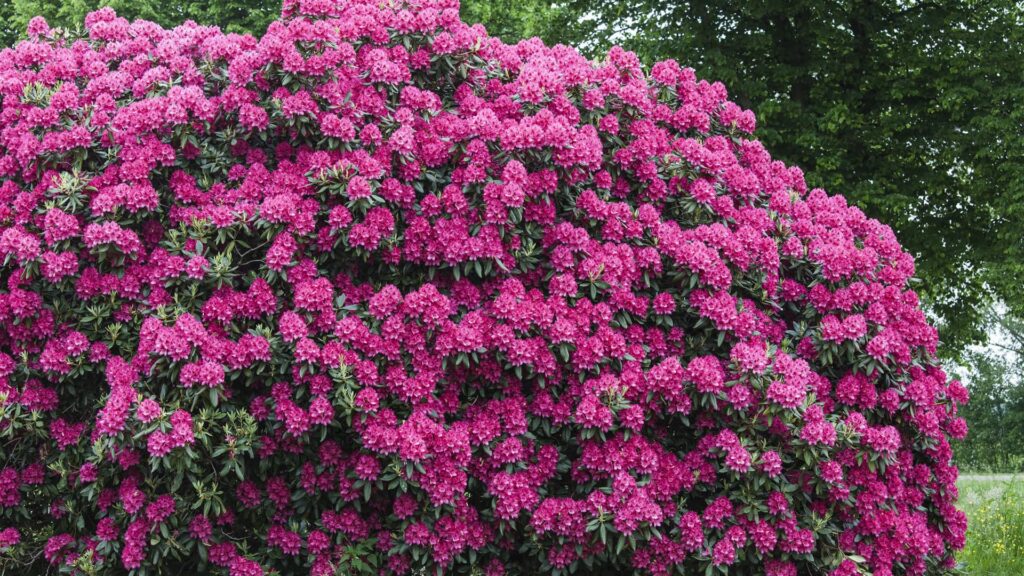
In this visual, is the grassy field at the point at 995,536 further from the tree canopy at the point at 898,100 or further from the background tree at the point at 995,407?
the background tree at the point at 995,407

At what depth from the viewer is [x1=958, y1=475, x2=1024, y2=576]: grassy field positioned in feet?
24.9

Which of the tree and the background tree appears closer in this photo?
the tree

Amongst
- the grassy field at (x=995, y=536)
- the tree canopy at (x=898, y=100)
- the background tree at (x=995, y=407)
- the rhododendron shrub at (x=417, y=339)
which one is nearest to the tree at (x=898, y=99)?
the tree canopy at (x=898, y=100)

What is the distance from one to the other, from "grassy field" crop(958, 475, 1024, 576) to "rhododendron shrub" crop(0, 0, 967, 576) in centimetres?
291

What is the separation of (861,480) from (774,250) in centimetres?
133

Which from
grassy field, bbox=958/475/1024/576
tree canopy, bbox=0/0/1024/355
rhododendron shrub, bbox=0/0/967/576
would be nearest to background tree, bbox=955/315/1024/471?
tree canopy, bbox=0/0/1024/355

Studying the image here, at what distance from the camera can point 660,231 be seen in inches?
193

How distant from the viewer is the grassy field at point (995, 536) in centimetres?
760

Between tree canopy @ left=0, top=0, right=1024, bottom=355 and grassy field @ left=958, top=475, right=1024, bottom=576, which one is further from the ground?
tree canopy @ left=0, top=0, right=1024, bottom=355

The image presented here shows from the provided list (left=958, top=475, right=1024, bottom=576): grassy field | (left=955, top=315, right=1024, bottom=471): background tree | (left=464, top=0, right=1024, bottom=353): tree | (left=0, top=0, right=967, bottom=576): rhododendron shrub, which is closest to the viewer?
(left=0, top=0, right=967, bottom=576): rhododendron shrub

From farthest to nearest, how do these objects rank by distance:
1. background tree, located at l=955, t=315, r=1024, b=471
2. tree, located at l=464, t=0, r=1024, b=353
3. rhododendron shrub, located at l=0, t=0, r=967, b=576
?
background tree, located at l=955, t=315, r=1024, b=471 → tree, located at l=464, t=0, r=1024, b=353 → rhododendron shrub, located at l=0, t=0, r=967, b=576

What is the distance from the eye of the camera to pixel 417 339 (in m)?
4.30

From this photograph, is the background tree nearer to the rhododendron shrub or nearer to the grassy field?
the grassy field

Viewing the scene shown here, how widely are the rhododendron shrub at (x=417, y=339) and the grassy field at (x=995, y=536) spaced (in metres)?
2.91
